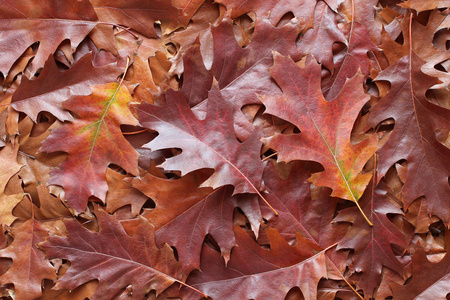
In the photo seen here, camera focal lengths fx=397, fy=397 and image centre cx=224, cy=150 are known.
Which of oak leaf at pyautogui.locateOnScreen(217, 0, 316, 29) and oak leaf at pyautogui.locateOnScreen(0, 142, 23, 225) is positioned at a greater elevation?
oak leaf at pyautogui.locateOnScreen(217, 0, 316, 29)

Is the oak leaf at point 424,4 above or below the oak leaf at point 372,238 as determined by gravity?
above

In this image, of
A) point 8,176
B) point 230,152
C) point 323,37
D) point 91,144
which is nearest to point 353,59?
point 323,37

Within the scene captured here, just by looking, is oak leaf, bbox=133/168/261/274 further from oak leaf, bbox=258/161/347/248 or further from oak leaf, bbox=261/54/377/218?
oak leaf, bbox=261/54/377/218

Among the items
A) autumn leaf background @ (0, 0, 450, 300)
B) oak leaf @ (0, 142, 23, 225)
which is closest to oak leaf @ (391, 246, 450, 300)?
autumn leaf background @ (0, 0, 450, 300)

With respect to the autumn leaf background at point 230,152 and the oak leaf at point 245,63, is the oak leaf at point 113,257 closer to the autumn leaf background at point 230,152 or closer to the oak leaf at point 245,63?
the autumn leaf background at point 230,152

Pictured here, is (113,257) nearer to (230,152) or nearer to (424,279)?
(230,152)

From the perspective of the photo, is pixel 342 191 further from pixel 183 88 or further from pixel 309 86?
pixel 183 88

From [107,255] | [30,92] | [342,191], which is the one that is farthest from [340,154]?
[30,92]

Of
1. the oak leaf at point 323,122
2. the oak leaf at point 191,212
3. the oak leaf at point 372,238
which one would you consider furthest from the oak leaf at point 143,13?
the oak leaf at point 372,238
